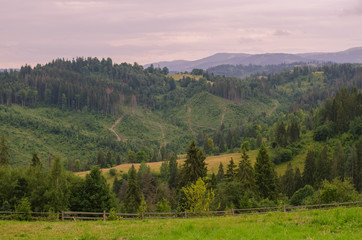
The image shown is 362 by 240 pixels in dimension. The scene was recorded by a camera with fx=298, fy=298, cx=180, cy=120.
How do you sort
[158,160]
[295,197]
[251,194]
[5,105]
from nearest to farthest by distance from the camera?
1. [251,194]
2. [295,197]
3. [158,160]
4. [5,105]

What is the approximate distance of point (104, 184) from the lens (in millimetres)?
45406

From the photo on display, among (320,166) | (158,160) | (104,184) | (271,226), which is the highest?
(271,226)

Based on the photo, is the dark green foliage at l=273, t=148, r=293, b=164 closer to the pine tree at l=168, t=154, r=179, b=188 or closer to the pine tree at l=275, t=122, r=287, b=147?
the pine tree at l=275, t=122, r=287, b=147

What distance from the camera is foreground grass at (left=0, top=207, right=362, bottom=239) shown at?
1880 centimetres

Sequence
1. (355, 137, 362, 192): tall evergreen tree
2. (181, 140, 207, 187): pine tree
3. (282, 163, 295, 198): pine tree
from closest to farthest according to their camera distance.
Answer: (181, 140, 207, 187): pine tree < (355, 137, 362, 192): tall evergreen tree < (282, 163, 295, 198): pine tree

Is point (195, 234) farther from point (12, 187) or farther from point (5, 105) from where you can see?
point (5, 105)

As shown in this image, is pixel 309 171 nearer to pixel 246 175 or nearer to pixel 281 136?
pixel 246 175

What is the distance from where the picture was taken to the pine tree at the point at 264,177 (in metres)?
59.3

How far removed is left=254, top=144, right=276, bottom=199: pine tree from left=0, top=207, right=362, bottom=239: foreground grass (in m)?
35.3

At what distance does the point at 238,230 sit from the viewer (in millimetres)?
20203

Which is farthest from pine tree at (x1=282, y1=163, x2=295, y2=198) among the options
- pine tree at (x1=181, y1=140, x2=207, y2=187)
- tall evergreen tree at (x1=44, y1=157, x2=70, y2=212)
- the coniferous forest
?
tall evergreen tree at (x1=44, y1=157, x2=70, y2=212)

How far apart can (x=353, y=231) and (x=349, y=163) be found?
68.0 meters

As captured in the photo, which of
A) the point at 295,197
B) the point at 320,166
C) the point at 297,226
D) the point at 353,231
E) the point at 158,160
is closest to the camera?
the point at 353,231

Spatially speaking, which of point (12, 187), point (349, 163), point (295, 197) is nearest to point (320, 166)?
point (349, 163)
